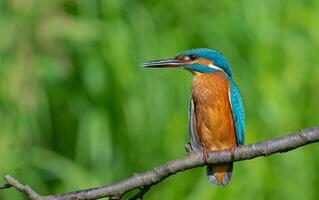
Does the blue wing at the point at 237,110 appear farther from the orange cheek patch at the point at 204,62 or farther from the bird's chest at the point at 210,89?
the orange cheek patch at the point at 204,62

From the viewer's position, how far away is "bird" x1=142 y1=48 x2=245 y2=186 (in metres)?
2.84

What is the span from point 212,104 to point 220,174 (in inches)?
10.9

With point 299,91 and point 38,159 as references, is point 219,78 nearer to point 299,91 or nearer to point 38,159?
point 299,91

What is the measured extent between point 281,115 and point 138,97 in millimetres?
765

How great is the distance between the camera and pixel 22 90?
14.2 feet

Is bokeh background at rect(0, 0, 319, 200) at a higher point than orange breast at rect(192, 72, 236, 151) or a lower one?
lower

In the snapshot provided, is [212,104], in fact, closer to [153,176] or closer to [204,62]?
[204,62]

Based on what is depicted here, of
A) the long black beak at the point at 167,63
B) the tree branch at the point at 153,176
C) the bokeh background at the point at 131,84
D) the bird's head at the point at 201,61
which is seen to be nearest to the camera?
the tree branch at the point at 153,176

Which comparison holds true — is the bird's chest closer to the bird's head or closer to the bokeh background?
the bird's head

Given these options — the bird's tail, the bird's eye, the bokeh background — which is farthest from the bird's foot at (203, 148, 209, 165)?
the bokeh background

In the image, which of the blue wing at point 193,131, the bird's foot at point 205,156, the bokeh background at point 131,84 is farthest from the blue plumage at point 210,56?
the bokeh background at point 131,84

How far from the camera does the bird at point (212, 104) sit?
9.30 ft

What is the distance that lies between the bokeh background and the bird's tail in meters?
1.40

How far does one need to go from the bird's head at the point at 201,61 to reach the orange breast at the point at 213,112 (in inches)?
1.3
